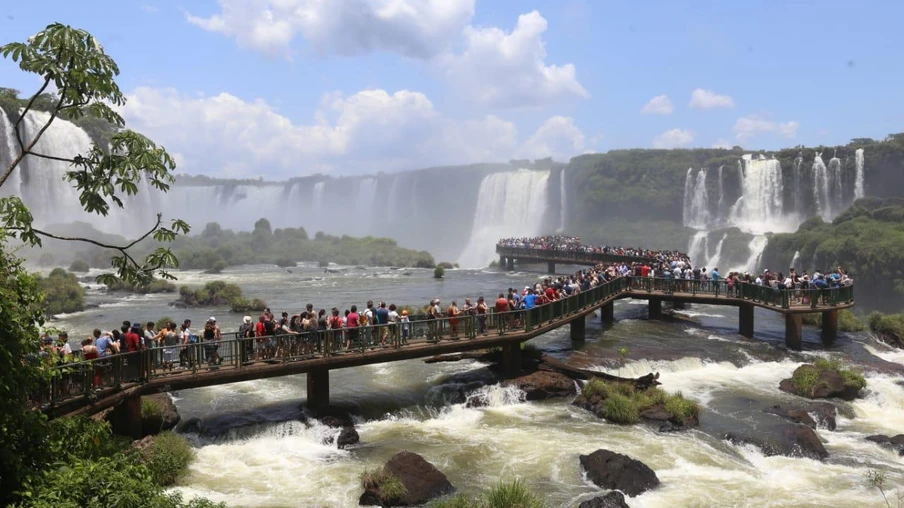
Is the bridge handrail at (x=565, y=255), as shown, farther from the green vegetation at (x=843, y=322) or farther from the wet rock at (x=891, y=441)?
the wet rock at (x=891, y=441)

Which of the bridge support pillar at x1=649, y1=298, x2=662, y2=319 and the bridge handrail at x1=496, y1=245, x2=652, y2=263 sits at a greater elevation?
the bridge handrail at x1=496, y1=245, x2=652, y2=263

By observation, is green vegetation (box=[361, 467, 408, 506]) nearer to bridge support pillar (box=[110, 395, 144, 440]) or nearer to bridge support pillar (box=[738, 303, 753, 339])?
bridge support pillar (box=[110, 395, 144, 440])

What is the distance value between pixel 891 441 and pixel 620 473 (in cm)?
653

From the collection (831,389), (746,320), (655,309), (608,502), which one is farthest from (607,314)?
(608,502)

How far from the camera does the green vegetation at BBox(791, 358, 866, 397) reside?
1669cm

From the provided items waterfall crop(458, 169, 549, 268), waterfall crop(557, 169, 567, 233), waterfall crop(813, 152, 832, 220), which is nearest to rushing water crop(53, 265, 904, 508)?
waterfall crop(813, 152, 832, 220)

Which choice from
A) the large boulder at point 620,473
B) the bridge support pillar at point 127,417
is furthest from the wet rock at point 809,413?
the bridge support pillar at point 127,417

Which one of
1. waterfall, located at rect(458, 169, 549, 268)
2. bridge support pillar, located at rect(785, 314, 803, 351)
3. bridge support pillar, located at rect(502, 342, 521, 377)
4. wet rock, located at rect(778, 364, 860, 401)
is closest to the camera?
wet rock, located at rect(778, 364, 860, 401)

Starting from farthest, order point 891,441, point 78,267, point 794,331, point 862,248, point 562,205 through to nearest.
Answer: point 562,205
point 78,267
point 862,248
point 794,331
point 891,441

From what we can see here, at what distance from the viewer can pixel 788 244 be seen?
45.4 m

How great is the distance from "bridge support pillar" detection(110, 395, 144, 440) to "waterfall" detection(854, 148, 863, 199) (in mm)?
61027

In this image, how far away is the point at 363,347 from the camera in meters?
14.8

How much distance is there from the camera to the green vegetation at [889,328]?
2336cm

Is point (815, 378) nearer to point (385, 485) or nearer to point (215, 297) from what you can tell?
point (385, 485)
